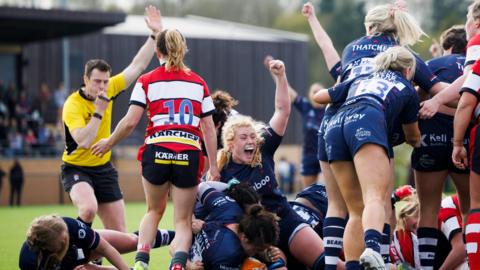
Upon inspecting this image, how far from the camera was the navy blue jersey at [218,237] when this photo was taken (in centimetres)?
725

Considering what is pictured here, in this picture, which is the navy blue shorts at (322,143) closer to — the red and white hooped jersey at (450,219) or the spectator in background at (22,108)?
the red and white hooped jersey at (450,219)

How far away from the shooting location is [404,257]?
8.57 meters

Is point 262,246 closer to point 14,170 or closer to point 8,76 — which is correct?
point 14,170


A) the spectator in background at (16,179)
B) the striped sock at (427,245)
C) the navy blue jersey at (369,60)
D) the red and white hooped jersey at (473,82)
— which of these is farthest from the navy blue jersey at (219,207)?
the spectator in background at (16,179)

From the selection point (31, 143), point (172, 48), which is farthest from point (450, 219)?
point (31, 143)

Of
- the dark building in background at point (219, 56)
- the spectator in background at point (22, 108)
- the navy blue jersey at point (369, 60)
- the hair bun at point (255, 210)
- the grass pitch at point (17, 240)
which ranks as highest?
the dark building in background at point (219, 56)

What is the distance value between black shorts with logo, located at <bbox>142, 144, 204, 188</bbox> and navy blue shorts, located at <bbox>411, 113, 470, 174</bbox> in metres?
2.04

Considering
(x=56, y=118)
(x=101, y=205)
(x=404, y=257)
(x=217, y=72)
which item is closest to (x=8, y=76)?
(x=56, y=118)

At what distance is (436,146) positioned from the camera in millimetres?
7984

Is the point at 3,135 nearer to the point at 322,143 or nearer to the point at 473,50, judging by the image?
the point at 322,143

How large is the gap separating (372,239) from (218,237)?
4.84ft

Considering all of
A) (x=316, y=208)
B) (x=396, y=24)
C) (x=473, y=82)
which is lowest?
(x=316, y=208)

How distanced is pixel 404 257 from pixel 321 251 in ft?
3.95

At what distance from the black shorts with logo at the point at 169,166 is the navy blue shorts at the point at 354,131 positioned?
55.2 inches
